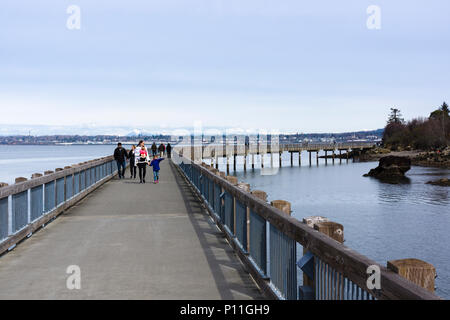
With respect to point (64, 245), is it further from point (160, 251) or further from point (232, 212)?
point (232, 212)

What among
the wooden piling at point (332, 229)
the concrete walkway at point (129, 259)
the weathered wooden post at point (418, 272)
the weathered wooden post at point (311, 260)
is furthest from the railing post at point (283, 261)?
the weathered wooden post at point (418, 272)

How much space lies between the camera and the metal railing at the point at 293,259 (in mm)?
Result: 3322

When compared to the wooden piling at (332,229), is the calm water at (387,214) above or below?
below

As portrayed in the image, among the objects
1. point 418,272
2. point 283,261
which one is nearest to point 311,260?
point 283,261

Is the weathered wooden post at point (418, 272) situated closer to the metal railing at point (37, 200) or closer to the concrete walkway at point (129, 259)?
the concrete walkway at point (129, 259)

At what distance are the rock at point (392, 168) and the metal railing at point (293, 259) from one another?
7576cm

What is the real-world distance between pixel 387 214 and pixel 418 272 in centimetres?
4083

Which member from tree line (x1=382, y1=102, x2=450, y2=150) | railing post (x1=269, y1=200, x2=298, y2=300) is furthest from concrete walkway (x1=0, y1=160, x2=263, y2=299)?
tree line (x1=382, y1=102, x2=450, y2=150)

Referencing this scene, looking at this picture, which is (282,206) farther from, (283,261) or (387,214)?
(387,214)

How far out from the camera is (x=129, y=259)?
8.36 metres

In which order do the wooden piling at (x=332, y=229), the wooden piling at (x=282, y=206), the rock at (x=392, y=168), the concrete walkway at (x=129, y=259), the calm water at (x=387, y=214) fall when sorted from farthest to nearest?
the rock at (x=392, y=168) < the calm water at (x=387, y=214) < the concrete walkway at (x=129, y=259) < the wooden piling at (x=282, y=206) < the wooden piling at (x=332, y=229)

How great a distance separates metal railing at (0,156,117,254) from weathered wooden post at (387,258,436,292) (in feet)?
24.2
